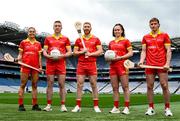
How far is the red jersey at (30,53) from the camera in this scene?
9.09 meters

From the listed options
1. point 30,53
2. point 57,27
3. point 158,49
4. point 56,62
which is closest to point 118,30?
point 158,49

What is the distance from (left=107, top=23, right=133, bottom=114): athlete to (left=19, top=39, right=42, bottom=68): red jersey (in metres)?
2.08

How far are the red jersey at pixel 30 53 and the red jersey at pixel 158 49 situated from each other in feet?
10.2

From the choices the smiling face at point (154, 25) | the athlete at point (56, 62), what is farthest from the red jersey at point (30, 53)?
the smiling face at point (154, 25)

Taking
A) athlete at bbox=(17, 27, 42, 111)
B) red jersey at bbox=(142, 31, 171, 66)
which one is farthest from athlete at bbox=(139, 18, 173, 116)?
athlete at bbox=(17, 27, 42, 111)

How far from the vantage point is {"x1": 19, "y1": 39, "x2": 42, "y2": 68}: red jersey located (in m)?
9.09

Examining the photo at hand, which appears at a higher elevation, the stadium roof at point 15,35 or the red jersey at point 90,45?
the stadium roof at point 15,35

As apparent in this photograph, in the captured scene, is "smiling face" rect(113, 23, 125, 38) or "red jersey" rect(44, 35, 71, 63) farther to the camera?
"red jersey" rect(44, 35, 71, 63)

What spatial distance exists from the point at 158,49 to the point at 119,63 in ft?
3.73

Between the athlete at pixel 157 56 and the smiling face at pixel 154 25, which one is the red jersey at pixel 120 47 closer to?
the athlete at pixel 157 56

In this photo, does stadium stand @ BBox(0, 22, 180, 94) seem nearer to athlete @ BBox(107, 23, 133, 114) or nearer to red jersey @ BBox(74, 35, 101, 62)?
red jersey @ BBox(74, 35, 101, 62)

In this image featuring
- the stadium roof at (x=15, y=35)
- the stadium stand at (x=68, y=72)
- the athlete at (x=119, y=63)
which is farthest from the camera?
the stadium stand at (x=68, y=72)

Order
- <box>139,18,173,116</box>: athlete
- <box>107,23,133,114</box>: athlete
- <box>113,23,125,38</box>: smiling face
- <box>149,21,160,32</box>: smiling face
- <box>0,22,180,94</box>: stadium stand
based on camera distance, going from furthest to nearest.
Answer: <box>0,22,180,94</box>: stadium stand, <box>113,23,125,38</box>: smiling face, <box>107,23,133,114</box>: athlete, <box>149,21,160,32</box>: smiling face, <box>139,18,173,116</box>: athlete

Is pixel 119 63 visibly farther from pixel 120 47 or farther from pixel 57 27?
pixel 57 27
